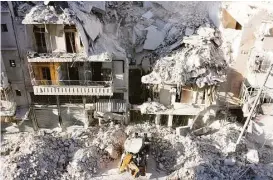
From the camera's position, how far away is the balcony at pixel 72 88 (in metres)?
26.5

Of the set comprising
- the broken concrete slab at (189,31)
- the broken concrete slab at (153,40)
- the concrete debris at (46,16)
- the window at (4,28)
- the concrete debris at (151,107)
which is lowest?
the concrete debris at (151,107)

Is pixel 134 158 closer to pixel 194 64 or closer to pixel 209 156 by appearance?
pixel 209 156

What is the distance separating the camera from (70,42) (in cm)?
2564

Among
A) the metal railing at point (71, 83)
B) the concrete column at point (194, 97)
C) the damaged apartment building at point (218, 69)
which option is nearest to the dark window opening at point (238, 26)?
the damaged apartment building at point (218, 69)

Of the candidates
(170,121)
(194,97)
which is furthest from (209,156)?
(194,97)

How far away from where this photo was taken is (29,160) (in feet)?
85.9

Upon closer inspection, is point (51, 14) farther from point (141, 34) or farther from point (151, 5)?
point (151, 5)

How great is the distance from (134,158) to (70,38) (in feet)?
37.5

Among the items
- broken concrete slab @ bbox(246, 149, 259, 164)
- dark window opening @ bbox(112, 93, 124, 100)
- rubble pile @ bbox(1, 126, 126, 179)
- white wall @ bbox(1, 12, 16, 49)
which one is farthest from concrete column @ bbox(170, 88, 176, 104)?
white wall @ bbox(1, 12, 16, 49)

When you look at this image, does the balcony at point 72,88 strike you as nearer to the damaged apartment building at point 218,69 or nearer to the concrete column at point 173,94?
the damaged apartment building at point 218,69

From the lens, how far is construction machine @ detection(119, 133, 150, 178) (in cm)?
2581

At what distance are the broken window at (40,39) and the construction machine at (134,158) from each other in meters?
11.0

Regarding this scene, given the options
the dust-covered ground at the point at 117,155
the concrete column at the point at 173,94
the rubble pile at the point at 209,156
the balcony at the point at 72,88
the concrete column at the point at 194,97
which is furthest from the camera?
the concrete column at the point at 173,94

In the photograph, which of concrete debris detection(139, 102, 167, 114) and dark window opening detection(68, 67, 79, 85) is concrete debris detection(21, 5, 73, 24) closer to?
dark window opening detection(68, 67, 79, 85)
